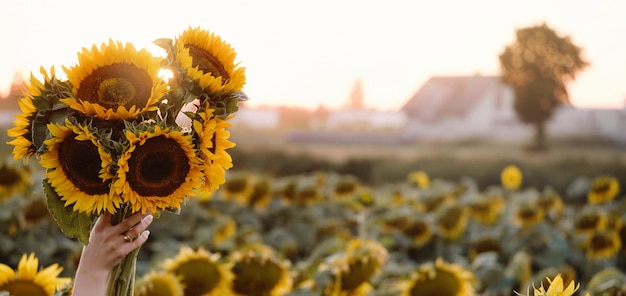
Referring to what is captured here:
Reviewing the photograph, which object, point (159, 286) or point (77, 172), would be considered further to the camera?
point (159, 286)

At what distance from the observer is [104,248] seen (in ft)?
5.48

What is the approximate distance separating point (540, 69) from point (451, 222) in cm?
1348

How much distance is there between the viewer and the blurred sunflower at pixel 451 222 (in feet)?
18.5

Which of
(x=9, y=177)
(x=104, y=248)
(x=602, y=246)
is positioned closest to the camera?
(x=104, y=248)

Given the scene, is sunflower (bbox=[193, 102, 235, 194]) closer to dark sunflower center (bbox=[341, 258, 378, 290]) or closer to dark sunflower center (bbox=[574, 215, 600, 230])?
dark sunflower center (bbox=[341, 258, 378, 290])

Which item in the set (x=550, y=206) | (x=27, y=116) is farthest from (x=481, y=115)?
(x=27, y=116)

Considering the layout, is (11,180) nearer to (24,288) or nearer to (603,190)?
(24,288)

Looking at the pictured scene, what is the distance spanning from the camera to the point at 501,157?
15.2 m

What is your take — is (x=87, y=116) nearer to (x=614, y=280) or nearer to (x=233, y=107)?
(x=233, y=107)

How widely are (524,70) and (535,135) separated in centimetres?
159

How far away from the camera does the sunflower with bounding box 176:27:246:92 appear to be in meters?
1.70

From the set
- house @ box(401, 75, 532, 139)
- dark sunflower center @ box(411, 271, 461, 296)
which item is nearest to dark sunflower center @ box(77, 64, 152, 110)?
dark sunflower center @ box(411, 271, 461, 296)

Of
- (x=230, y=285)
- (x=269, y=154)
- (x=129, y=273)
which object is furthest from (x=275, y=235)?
(x=269, y=154)

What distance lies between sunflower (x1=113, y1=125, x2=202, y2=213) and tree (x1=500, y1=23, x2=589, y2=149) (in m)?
16.6
